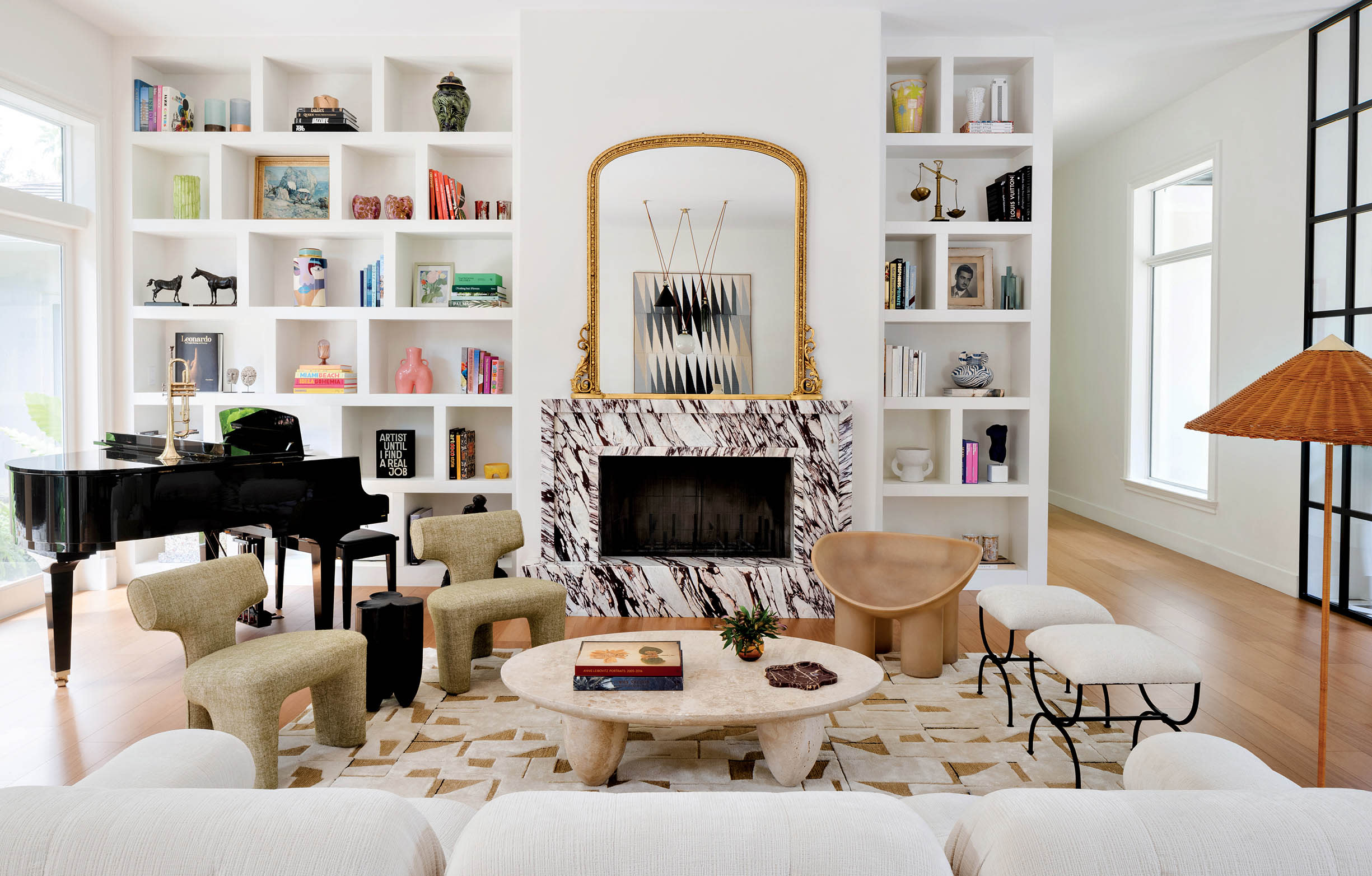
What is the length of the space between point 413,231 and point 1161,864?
4733 mm

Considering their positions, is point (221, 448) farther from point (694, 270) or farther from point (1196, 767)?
point (1196, 767)

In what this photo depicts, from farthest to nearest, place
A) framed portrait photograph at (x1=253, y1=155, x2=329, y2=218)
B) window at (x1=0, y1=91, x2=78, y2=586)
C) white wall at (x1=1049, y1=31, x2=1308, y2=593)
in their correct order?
framed portrait photograph at (x1=253, y1=155, x2=329, y2=218), white wall at (x1=1049, y1=31, x2=1308, y2=593), window at (x1=0, y1=91, x2=78, y2=586)

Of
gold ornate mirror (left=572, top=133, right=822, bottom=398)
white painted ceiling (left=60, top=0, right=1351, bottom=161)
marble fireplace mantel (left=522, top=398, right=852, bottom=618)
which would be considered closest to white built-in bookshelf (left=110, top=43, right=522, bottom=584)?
white painted ceiling (left=60, top=0, right=1351, bottom=161)

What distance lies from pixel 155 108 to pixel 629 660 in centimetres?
461

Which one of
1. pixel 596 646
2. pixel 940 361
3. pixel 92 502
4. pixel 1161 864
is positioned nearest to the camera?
pixel 1161 864

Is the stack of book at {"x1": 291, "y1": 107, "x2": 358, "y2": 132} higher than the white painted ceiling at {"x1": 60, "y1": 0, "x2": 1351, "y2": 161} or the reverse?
the reverse

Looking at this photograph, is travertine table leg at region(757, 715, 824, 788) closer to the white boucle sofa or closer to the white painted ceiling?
the white boucle sofa

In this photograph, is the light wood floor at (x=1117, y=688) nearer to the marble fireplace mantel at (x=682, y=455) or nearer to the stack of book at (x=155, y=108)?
the marble fireplace mantel at (x=682, y=455)

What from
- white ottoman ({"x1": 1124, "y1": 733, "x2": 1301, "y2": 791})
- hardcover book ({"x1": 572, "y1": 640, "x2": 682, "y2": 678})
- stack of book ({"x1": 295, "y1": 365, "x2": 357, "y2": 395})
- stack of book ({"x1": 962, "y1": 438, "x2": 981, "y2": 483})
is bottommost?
hardcover book ({"x1": 572, "y1": 640, "x2": 682, "y2": 678})

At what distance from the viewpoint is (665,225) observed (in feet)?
14.8

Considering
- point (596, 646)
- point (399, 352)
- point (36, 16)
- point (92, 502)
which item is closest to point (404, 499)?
point (399, 352)

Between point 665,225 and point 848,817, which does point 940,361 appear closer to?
point 665,225

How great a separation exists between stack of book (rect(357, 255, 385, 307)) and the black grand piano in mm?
1299

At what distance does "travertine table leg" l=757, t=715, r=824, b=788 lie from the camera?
239 centimetres
